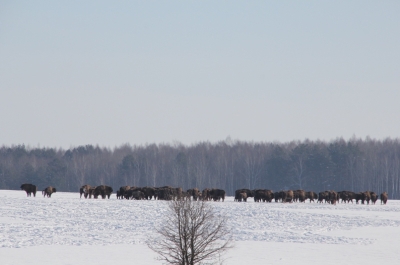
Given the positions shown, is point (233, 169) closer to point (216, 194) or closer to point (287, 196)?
point (287, 196)

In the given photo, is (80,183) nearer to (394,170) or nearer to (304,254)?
(394,170)

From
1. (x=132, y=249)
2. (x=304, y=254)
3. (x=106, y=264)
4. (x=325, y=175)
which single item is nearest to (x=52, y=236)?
(x=132, y=249)

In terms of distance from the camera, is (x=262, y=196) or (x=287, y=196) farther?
(x=287, y=196)

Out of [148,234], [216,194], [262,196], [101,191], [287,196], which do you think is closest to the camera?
[148,234]

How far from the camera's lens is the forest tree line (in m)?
103

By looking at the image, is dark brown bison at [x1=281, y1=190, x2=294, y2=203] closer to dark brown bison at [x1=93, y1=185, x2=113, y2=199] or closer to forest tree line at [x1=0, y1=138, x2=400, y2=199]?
dark brown bison at [x1=93, y1=185, x2=113, y2=199]

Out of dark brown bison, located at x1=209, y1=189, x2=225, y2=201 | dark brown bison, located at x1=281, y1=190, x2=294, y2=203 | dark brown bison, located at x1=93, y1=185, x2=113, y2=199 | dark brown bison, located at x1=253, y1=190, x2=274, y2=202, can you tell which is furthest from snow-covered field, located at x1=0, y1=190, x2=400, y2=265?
dark brown bison, located at x1=281, y1=190, x2=294, y2=203

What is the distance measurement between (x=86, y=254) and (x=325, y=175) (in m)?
83.0

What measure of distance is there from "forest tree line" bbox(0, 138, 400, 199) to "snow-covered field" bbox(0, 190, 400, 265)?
191 ft

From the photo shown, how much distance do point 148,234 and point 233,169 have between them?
85105mm

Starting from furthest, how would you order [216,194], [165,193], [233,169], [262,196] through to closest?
[233,169], [262,196], [216,194], [165,193]

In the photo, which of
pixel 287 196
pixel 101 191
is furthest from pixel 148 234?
pixel 287 196

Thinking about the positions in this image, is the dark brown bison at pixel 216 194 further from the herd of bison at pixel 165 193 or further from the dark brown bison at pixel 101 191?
the dark brown bison at pixel 101 191

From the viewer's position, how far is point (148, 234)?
30641 millimetres
